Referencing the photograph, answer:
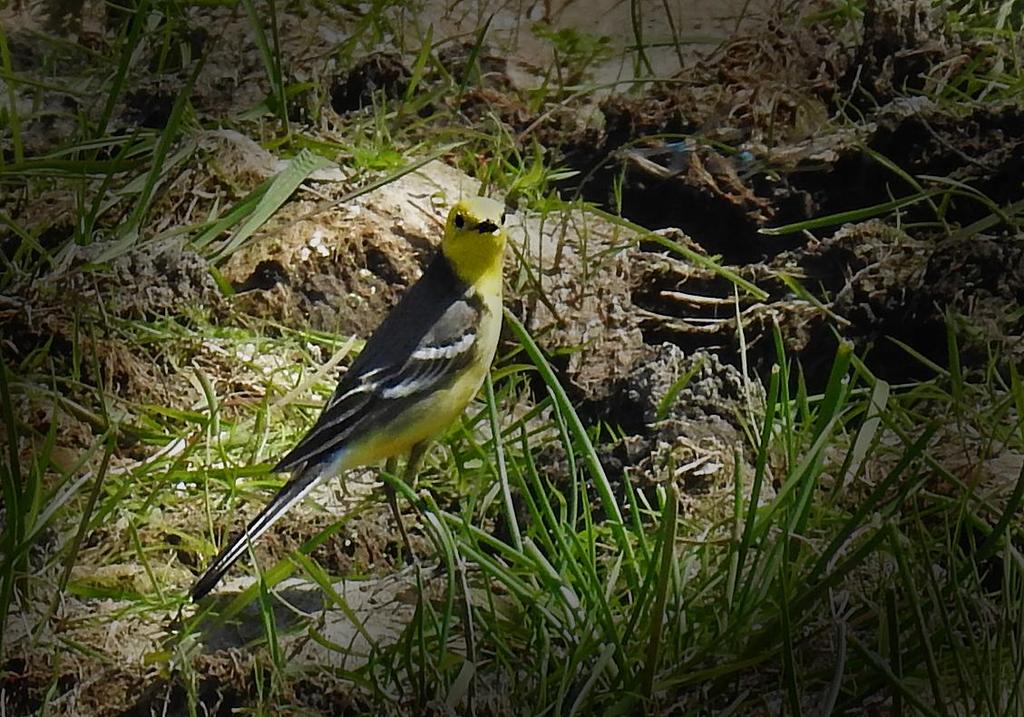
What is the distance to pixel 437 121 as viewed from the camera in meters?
3.13

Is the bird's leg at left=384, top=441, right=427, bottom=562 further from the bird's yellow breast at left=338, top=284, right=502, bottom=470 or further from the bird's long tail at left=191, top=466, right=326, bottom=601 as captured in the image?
the bird's long tail at left=191, top=466, right=326, bottom=601

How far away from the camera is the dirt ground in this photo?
2.45 m

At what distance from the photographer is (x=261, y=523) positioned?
7.16ft

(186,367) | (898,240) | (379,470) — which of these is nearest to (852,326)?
(898,240)

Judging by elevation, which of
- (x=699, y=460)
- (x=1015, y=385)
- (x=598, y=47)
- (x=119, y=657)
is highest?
(x=598, y=47)

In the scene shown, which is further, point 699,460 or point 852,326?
point 852,326

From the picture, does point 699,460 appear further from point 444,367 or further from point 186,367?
point 186,367

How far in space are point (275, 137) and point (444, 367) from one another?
94cm

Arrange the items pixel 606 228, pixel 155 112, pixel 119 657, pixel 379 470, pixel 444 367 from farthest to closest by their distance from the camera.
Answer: pixel 155 112
pixel 606 228
pixel 379 470
pixel 444 367
pixel 119 657

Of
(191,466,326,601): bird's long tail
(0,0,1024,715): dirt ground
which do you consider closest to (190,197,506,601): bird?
(191,466,326,601): bird's long tail

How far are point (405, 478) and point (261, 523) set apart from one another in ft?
1.03

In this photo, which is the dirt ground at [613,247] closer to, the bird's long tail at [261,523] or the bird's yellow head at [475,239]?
the bird's long tail at [261,523]

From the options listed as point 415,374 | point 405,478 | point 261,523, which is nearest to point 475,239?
point 415,374

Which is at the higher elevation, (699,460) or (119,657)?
(699,460)
